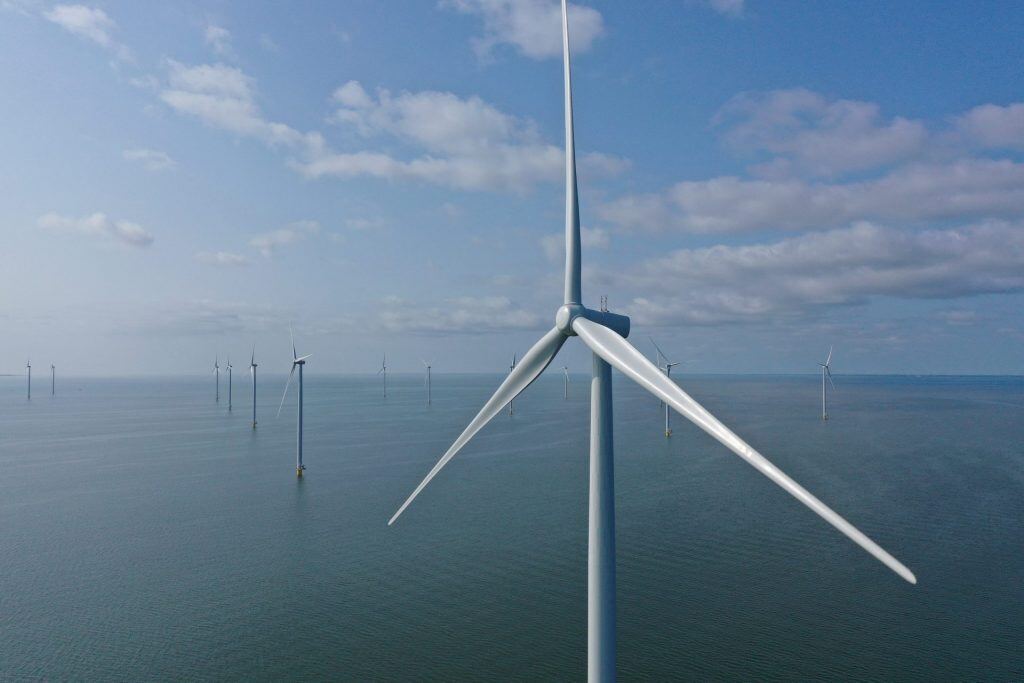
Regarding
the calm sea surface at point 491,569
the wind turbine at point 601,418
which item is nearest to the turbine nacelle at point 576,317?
the wind turbine at point 601,418

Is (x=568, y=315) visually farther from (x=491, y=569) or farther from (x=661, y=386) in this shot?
(x=491, y=569)

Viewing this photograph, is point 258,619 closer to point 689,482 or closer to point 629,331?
point 629,331

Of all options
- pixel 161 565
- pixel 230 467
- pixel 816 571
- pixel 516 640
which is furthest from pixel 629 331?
pixel 230 467

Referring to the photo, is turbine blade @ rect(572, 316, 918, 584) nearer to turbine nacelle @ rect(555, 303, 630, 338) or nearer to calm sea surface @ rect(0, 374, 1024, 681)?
turbine nacelle @ rect(555, 303, 630, 338)

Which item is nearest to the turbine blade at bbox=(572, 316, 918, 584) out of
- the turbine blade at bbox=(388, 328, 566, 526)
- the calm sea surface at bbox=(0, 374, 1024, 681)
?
the turbine blade at bbox=(388, 328, 566, 526)

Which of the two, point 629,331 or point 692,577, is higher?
point 629,331

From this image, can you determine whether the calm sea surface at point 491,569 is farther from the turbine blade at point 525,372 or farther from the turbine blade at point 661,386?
the turbine blade at point 661,386
